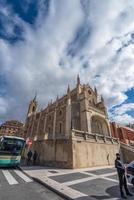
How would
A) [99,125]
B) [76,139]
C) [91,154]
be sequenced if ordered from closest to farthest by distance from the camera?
[76,139]
[91,154]
[99,125]

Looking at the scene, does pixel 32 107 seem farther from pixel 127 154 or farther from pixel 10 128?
pixel 127 154

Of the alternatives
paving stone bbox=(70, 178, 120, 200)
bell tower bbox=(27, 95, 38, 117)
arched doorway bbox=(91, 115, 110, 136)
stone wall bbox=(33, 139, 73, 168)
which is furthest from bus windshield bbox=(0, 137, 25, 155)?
bell tower bbox=(27, 95, 38, 117)

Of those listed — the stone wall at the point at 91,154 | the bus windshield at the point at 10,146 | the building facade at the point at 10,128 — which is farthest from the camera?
the building facade at the point at 10,128

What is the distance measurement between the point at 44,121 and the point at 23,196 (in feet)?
109

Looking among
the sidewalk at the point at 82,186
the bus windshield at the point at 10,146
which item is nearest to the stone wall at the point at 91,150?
the bus windshield at the point at 10,146

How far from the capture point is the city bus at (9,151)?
12704 mm

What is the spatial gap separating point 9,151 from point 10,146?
470 millimetres

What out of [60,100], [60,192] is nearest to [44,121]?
[60,100]

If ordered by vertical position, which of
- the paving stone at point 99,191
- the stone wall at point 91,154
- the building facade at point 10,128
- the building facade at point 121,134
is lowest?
the paving stone at point 99,191

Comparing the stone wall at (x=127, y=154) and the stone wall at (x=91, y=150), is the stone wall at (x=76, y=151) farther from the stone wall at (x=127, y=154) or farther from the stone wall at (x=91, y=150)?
the stone wall at (x=127, y=154)

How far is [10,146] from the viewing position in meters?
13.4

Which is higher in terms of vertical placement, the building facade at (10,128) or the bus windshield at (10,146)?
the building facade at (10,128)

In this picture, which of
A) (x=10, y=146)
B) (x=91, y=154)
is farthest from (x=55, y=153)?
(x=10, y=146)

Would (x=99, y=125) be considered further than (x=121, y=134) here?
No
